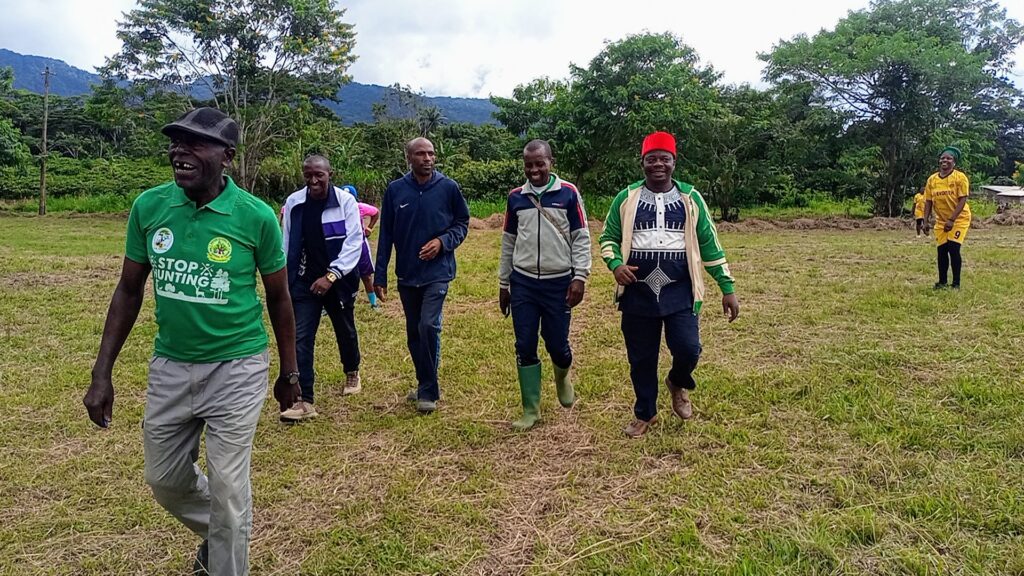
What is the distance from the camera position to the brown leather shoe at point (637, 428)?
3947mm

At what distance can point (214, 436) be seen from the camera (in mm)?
2342

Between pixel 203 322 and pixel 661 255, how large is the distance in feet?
7.65

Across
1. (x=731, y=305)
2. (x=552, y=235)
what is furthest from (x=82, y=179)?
(x=731, y=305)

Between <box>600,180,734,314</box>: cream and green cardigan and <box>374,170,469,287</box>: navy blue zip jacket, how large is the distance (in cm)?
101

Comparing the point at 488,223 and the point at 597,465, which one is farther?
the point at 488,223

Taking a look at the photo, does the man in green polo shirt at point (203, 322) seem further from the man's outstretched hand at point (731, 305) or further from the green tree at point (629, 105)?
the green tree at point (629, 105)

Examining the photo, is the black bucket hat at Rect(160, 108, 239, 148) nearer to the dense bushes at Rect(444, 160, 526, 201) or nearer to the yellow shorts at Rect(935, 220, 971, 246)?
the yellow shorts at Rect(935, 220, 971, 246)

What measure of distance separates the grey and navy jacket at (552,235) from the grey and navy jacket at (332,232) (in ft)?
3.53

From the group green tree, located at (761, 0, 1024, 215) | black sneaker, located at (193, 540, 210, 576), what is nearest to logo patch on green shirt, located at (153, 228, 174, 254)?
black sneaker, located at (193, 540, 210, 576)

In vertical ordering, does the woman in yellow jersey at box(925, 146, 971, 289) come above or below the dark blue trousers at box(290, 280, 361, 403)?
above

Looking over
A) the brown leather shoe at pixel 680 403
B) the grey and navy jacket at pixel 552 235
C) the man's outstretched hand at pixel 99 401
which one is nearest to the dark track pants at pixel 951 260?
the brown leather shoe at pixel 680 403

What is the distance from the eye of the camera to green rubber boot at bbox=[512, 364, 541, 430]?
415cm

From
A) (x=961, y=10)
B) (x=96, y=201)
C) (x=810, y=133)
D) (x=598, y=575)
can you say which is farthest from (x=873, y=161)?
(x=96, y=201)

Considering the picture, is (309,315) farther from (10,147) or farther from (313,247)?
(10,147)
